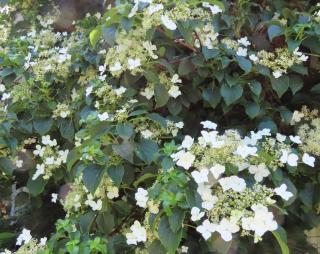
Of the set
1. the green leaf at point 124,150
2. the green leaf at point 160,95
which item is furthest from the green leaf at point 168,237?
the green leaf at point 160,95

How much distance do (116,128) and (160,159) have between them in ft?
0.51

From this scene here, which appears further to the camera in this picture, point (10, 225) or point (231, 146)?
point (10, 225)

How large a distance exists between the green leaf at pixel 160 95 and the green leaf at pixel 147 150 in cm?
16

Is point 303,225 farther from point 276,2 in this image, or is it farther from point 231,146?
point 276,2

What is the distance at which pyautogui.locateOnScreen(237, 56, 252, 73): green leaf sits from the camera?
1546 millimetres

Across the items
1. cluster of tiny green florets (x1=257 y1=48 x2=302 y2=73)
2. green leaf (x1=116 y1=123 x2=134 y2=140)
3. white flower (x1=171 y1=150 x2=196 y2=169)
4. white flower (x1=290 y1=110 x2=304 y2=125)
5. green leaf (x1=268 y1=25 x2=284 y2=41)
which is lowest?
white flower (x1=290 y1=110 x2=304 y2=125)

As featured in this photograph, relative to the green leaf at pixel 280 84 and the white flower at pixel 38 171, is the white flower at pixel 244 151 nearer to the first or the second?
the green leaf at pixel 280 84

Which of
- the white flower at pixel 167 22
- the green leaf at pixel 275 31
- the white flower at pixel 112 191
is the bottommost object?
the white flower at pixel 112 191

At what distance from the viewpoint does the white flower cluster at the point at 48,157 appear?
1782 mm

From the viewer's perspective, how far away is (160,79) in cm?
161

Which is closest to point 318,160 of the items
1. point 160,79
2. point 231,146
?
point 231,146

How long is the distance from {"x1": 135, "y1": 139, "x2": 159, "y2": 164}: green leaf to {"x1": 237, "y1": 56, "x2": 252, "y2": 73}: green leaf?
14.2 inches

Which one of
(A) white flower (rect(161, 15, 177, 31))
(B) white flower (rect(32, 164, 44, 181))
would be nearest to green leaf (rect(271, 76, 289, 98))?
(A) white flower (rect(161, 15, 177, 31))

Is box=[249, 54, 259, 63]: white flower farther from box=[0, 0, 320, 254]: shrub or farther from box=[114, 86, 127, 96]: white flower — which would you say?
box=[114, 86, 127, 96]: white flower
